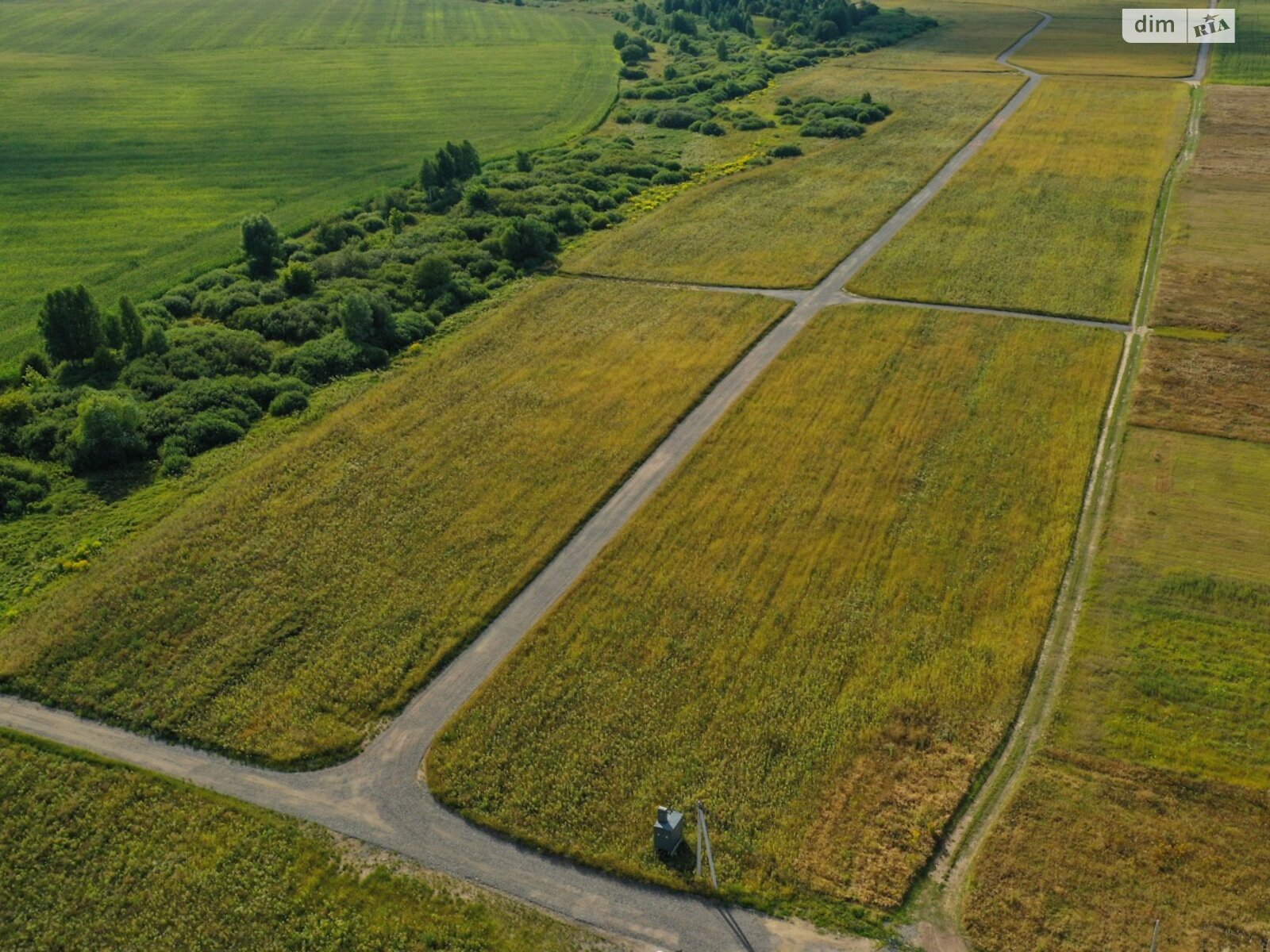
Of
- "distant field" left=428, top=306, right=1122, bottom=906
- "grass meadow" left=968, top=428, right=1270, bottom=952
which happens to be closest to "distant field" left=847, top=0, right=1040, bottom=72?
"distant field" left=428, top=306, right=1122, bottom=906

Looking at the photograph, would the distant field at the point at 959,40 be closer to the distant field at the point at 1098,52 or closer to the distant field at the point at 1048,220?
the distant field at the point at 1098,52

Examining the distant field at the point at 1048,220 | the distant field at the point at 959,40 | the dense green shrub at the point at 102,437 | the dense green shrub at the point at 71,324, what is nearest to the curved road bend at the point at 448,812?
the dense green shrub at the point at 102,437

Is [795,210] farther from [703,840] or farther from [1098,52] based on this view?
[1098,52]

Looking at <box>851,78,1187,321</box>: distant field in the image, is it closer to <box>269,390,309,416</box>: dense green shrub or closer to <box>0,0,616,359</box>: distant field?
<box>269,390,309,416</box>: dense green shrub

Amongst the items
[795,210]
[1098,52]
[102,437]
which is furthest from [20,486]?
[1098,52]

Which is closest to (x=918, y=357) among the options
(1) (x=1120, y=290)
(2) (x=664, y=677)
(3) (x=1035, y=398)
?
(3) (x=1035, y=398)
